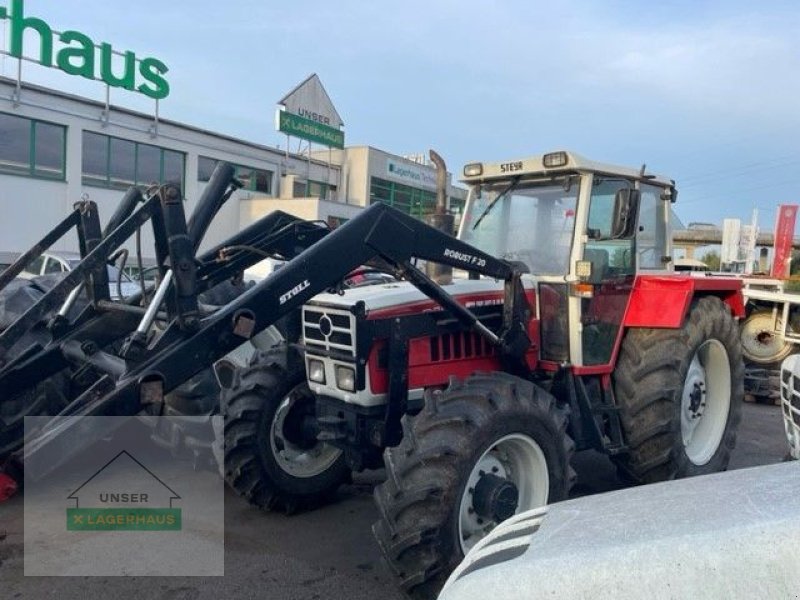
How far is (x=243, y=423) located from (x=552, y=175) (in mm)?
2784

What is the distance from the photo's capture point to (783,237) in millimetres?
16844

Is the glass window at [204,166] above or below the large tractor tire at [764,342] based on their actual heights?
above

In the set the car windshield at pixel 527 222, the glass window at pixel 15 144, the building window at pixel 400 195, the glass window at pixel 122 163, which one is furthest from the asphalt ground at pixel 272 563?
the building window at pixel 400 195

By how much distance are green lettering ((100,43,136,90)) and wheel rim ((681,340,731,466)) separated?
800 inches

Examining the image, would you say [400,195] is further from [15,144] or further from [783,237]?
[783,237]

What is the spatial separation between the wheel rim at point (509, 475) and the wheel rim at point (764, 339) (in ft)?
24.3

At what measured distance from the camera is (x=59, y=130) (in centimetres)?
2030

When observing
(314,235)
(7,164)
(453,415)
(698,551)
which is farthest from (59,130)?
(698,551)

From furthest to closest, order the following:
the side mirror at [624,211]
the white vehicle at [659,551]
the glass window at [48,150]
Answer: the glass window at [48,150], the side mirror at [624,211], the white vehicle at [659,551]

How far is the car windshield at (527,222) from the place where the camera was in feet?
16.8

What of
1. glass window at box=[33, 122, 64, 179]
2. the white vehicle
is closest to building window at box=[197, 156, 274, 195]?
glass window at box=[33, 122, 64, 179]

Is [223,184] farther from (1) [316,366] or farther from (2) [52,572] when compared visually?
(2) [52,572]

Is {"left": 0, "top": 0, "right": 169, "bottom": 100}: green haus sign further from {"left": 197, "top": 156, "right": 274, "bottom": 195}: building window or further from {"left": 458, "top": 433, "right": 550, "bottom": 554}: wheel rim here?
{"left": 458, "top": 433, "right": 550, "bottom": 554}: wheel rim

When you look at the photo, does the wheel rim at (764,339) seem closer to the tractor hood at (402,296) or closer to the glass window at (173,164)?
the tractor hood at (402,296)
